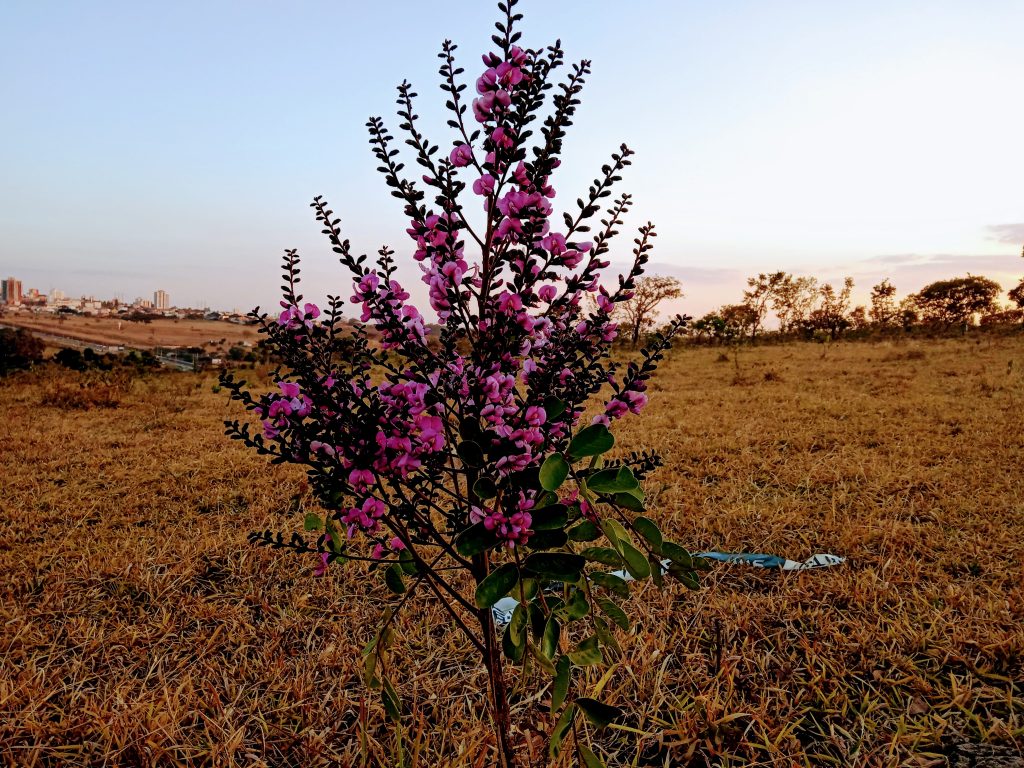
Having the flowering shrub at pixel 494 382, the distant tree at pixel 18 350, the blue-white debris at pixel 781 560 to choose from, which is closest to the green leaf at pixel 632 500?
the flowering shrub at pixel 494 382

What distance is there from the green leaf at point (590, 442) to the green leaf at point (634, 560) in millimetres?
170

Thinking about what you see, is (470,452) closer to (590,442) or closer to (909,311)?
(590,442)

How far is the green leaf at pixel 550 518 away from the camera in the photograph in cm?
117

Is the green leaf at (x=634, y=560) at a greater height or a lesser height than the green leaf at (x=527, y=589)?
greater

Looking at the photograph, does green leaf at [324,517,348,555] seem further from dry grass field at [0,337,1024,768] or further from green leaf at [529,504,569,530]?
green leaf at [529,504,569,530]

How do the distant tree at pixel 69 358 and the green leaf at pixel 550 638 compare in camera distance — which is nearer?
the green leaf at pixel 550 638

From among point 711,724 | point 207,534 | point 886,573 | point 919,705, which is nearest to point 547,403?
point 711,724

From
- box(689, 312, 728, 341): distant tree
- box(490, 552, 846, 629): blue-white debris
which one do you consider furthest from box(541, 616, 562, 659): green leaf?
box(689, 312, 728, 341): distant tree

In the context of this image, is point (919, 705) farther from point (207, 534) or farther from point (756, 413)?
point (756, 413)

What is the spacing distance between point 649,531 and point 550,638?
0.28 metres

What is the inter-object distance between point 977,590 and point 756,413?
172 inches

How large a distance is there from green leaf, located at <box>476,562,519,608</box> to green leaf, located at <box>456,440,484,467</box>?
207mm

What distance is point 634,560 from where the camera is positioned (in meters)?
1.07

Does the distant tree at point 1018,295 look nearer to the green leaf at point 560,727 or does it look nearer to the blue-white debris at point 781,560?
the blue-white debris at point 781,560
